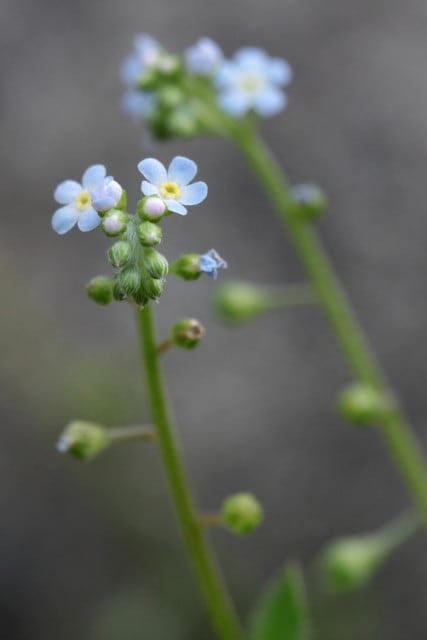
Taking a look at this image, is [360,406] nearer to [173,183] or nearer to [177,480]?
[177,480]

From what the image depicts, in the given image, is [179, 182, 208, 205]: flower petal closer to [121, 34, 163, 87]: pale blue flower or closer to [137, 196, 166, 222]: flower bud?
[137, 196, 166, 222]: flower bud

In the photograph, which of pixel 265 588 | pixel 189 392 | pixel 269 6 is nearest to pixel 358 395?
pixel 265 588

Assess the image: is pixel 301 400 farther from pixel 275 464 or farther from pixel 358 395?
pixel 358 395

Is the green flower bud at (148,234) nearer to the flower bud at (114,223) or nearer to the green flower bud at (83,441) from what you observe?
the flower bud at (114,223)

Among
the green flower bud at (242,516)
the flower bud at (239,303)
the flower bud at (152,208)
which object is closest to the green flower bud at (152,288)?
the flower bud at (152,208)

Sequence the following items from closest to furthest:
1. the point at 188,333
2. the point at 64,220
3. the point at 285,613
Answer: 1. the point at 64,220
2. the point at 188,333
3. the point at 285,613

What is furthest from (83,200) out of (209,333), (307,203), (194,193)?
(209,333)
